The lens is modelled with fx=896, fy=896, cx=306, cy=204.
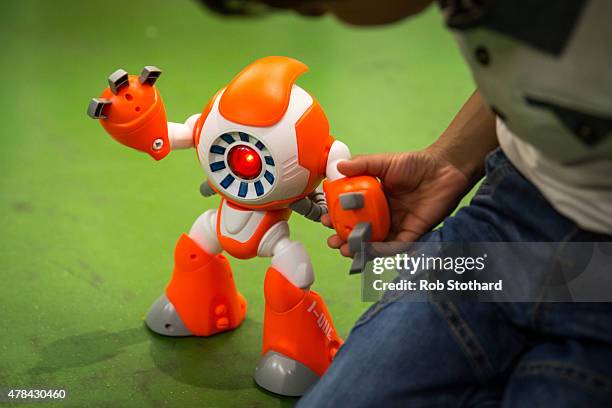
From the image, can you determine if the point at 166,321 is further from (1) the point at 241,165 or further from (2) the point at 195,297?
(1) the point at 241,165

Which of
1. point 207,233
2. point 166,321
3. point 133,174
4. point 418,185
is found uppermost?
point 418,185

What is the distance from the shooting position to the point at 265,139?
3.36 ft

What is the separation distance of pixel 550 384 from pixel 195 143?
20.4 inches

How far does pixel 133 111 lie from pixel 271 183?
7.4 inches

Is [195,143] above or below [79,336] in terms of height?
above

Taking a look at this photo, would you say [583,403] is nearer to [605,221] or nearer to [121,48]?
[605,221]

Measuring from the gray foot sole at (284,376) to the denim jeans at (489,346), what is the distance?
0.17 meters

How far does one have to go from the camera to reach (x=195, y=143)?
111 centimetres

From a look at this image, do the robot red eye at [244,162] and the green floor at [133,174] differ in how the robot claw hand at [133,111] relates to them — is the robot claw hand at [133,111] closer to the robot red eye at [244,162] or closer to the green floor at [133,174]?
the robot red eye at [244,162]

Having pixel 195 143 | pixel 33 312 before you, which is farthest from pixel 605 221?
pixel 33 312

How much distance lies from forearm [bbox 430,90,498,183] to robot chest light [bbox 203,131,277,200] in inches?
8.0

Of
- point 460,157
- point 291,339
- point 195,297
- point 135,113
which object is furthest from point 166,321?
point 460,157

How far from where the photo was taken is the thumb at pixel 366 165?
1.03 meters

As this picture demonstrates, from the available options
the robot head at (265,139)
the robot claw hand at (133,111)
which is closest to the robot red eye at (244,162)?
the robot head at (265,139)
